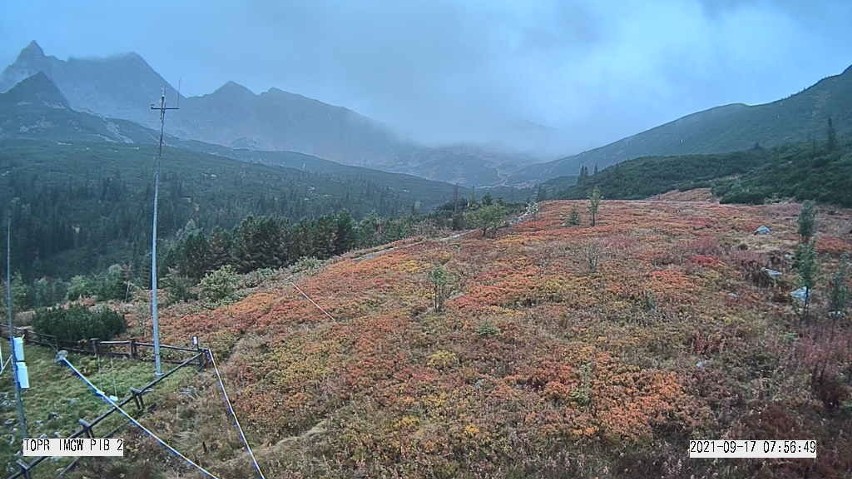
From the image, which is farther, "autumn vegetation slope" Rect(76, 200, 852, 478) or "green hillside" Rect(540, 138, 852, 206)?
"green hillside" Rect(540, 138, 852, 206)

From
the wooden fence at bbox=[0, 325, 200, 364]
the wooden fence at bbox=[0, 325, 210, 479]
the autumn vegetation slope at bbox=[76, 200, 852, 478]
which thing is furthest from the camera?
the wooden fence at bbox=[0, 325, 200, 364]

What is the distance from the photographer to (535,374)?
555 inches

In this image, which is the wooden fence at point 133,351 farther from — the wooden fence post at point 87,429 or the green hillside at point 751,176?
the green hillside at point 751,176

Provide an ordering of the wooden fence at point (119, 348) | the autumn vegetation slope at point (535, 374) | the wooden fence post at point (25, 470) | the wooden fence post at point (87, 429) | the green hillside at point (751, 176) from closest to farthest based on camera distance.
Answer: the wooden fence post at point (25, 470) < the autumn vegetation slope at point (535, 374) < the wooden fence post at point (87, 429) < the wooden fence at point (119, 348) < the green hillside at point (751, 176)

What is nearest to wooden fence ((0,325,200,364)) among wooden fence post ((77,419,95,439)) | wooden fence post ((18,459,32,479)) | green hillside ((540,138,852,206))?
wooden fence post ((77,419,95,439))

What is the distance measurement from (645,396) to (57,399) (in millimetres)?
17777

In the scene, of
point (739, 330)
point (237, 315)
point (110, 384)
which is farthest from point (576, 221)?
point (110, 384)

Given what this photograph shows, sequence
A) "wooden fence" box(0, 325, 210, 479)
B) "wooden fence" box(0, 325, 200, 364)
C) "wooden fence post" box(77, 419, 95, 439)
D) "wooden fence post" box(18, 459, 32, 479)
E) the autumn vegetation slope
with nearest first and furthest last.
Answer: "wooden fence post" box(18, 459, 32, 479) < the autumn vegetation slope < "wooden fence post" box(77, 419, 95, 439) < "wooden fence" box(0, 325, 210, 479) < "wooden fence" box(0, 325, 200, 364)

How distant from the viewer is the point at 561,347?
15703 millimetres

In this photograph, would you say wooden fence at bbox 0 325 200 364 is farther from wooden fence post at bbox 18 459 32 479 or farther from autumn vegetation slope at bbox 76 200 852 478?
wooden fence post at bbox 18 459 32 479

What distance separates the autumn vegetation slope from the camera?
11.0m

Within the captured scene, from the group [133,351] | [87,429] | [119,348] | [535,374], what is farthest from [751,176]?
[87,429]

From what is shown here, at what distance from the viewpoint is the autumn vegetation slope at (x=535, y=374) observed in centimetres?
1098

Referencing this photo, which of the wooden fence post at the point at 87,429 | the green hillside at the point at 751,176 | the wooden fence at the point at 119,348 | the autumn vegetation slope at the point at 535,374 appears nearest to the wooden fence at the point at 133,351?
the wooden fence at the point at 119,348
